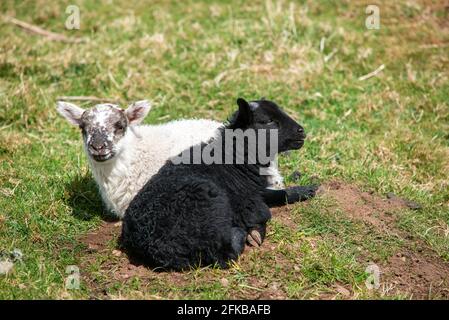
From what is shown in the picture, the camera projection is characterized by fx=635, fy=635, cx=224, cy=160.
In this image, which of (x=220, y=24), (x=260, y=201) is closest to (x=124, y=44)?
(x=220, y=24)

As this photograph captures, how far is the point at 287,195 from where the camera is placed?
23.2ft

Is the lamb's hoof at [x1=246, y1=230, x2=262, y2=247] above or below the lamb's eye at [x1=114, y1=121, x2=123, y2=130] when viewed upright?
→ below

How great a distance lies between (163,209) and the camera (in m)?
5.94

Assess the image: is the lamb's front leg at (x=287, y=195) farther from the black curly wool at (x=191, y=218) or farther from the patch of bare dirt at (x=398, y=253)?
the black curly wool at (x=191, y=218)

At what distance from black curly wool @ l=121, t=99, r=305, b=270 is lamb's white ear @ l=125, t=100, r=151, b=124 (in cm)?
87

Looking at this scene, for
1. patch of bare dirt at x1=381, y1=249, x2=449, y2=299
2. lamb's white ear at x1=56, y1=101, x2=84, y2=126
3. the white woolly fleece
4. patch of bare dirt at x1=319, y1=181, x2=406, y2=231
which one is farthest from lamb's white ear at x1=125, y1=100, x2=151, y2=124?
patch of bare dirt at x1=381, y1=249, x2=449, y2=299

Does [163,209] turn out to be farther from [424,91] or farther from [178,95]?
[424,91]

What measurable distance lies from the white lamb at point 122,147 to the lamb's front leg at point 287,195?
201mm

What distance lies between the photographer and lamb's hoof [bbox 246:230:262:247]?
6.33 metres

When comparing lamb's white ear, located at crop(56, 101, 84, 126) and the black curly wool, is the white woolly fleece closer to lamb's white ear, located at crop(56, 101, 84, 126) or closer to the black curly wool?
lamb's white ear, located at crop(56, 101, 84, 126)

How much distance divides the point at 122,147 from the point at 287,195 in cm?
189

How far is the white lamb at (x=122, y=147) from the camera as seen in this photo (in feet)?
21.7

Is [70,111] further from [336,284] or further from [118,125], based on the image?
[336,284]
